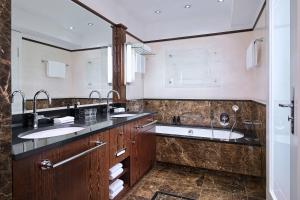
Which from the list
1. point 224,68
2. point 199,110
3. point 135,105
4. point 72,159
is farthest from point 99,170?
point 224,68

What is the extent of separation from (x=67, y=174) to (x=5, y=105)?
25.9 inches

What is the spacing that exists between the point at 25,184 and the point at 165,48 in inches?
135

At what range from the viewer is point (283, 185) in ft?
4.94

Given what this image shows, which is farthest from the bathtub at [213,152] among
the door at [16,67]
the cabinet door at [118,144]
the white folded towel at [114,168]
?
the door at [16,67]

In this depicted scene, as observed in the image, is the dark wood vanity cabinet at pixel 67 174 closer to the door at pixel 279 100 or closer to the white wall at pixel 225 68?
the door at pixel 279 100

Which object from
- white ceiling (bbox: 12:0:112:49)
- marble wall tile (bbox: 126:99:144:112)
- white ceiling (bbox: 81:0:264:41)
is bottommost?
marble wall tile (bbox: 126:99:144:112)

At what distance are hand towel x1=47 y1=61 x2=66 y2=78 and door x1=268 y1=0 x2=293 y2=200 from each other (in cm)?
217

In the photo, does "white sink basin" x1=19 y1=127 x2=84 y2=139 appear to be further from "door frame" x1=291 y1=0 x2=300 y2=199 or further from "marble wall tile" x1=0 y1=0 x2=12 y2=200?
"door frame" x1=291 y1=0 x2=300 y2=199

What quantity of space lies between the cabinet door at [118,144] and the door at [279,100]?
1.46 metres

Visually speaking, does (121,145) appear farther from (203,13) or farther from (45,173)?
(203,13)

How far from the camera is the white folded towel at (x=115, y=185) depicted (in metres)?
1.89

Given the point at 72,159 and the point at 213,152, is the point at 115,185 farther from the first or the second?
the point at 213,152

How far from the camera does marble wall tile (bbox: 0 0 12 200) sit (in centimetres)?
85

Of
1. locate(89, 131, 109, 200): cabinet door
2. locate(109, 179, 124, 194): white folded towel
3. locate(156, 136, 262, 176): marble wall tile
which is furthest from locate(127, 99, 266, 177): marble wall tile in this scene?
locate(89, 131, 109, 200): cabinet door
